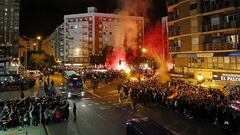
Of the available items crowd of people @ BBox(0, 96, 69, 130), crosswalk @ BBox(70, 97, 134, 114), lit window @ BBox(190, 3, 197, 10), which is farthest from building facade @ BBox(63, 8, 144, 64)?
crowd of people @ BBox(0, 96, 69, 130)

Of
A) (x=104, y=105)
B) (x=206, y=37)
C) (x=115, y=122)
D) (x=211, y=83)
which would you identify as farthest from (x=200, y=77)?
(x=115, y=122)

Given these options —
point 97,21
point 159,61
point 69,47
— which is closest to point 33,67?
point 69,47

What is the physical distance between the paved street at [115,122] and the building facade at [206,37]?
34.5 feet

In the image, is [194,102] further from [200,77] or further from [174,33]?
[174,33]

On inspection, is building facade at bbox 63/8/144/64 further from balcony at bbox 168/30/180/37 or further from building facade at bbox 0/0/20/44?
balcony at bbox 168/30/180/37

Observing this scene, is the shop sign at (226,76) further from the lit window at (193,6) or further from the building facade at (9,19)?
the building facade at (9,19)

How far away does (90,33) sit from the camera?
94562 millimetres

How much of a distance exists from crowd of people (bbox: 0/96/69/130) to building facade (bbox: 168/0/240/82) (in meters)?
17.9

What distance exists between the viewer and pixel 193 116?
65.6ft

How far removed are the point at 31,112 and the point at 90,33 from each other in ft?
255

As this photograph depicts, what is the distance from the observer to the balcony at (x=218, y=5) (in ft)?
95.3

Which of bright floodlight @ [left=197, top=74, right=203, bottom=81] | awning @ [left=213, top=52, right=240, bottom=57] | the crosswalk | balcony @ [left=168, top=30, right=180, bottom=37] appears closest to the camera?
the crosswalk

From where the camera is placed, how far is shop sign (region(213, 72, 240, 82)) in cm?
2685

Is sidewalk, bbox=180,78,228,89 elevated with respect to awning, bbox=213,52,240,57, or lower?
lower
